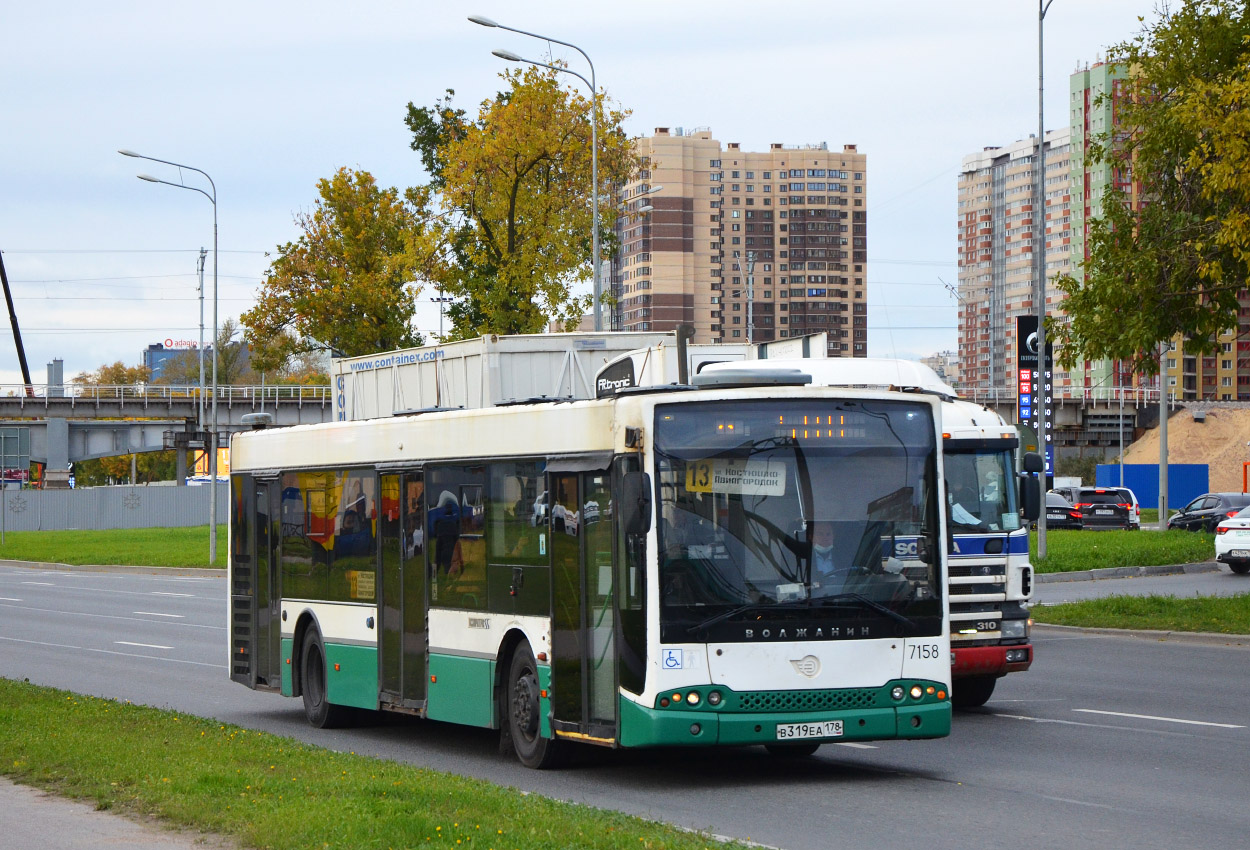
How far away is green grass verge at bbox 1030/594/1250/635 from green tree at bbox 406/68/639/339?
16.8 m

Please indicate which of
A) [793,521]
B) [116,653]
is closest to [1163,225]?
[793,521]

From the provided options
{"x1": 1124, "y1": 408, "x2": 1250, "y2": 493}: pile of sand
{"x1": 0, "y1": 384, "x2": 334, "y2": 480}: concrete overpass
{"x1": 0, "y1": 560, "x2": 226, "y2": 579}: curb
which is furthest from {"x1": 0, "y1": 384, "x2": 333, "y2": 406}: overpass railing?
{"x1": 1124, "y1": 408, "x2": 1250, "y2": 493}: pile of sand

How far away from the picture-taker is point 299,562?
15.5 m

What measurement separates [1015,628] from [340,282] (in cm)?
3419

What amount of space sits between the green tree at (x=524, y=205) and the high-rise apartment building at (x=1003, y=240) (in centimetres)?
12784

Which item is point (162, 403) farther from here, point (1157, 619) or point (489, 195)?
point (1157, 619)

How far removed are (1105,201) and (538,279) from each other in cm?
1692

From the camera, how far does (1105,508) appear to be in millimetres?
56406

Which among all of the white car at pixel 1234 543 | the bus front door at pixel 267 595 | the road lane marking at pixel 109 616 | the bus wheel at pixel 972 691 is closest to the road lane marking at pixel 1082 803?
the bus wheel at pixel 972 691

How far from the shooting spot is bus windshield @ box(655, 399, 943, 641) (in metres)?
10.4

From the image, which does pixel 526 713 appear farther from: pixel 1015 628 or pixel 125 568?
pixel 125 568

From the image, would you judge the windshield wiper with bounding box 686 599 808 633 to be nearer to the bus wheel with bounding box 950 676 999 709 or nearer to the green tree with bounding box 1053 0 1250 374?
the bus wheel with bounding box 950 676 999 709

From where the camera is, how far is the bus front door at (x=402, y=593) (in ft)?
43.7

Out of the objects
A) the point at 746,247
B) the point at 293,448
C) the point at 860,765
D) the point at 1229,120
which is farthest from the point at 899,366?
the point at 746,247
